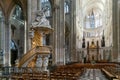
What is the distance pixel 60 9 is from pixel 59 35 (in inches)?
143

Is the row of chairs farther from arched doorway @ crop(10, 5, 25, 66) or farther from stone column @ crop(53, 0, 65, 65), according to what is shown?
arched doorway @ crop(10, 5, 25, 66)

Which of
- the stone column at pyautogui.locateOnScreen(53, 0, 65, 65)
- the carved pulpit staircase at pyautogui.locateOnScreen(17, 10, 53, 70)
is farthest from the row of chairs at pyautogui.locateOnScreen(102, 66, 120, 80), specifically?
the stone column at pyautogui.locateOnScreen(53, 0, 65, 65)

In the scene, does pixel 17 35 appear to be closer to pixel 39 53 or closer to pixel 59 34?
pixel 59 34

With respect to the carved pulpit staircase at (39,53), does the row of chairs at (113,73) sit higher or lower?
lower

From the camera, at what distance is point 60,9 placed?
3591 centimetres

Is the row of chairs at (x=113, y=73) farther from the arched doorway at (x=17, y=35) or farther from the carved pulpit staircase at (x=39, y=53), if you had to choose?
the arched doorway at (x=17, y=35)

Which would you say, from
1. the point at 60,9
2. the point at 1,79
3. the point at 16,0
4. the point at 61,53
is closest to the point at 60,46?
the point at 61,53

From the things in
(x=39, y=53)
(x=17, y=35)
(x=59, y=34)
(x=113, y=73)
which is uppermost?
(x=17, y=35)

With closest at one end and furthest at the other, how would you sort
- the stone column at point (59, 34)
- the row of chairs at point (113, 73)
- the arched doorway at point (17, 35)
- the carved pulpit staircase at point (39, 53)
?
the row of chairs at point (113, 73)
the carved pulpit staircase at point (39, 53)
the stone column at point (59, 34)
the arched doorway at point (17, 35)

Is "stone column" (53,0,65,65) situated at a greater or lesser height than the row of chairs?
greater

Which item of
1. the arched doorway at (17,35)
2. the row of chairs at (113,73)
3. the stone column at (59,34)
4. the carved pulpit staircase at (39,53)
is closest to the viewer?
A: the row of chairs at (113,73)

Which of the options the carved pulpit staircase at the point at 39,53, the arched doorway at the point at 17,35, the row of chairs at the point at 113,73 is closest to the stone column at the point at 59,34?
the carved pulpit staircase at the point at 39,53

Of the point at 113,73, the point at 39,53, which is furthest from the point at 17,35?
the point at 113,73

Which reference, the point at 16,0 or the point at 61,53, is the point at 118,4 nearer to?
the point at 61,53
